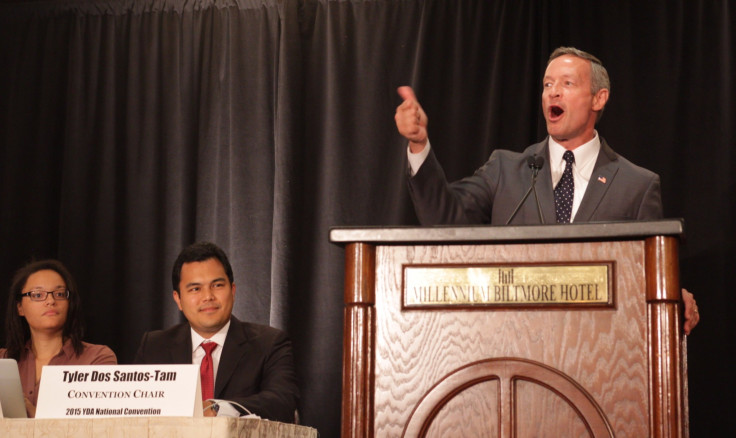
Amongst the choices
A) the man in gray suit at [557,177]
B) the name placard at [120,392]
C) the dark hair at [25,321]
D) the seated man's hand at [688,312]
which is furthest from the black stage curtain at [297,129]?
the name placard at [120,392]

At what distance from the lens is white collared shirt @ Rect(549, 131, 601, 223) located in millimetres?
2269

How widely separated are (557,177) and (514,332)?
86cm

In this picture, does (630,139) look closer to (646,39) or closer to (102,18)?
(646,39)

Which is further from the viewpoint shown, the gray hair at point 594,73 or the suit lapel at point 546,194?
the gray hair at point 594,73

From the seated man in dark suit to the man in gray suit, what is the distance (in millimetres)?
822

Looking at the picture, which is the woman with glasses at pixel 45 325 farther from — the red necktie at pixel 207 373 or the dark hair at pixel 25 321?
the red necktie at pixel 207 373

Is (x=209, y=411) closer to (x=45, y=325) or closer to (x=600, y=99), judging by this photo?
Answer: (x=600, y=99)

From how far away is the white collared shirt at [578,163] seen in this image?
2269 millimetres

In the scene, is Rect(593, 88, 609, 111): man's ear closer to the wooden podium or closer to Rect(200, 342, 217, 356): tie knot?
the wooden podium

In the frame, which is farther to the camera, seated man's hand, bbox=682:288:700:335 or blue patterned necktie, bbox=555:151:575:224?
blue patterned necktie, bbox=555:151:575:224

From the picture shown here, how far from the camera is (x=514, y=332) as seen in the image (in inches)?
59.6

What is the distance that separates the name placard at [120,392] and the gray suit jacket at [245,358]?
867mm

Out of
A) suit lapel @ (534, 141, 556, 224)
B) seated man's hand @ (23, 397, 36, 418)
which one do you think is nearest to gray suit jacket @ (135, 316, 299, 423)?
seated man's hand @ (23, 397, 36, 418)

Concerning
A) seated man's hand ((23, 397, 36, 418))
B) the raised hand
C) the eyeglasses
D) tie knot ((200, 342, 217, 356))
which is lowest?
seated man's hand ((23, 397, 36, 418))
